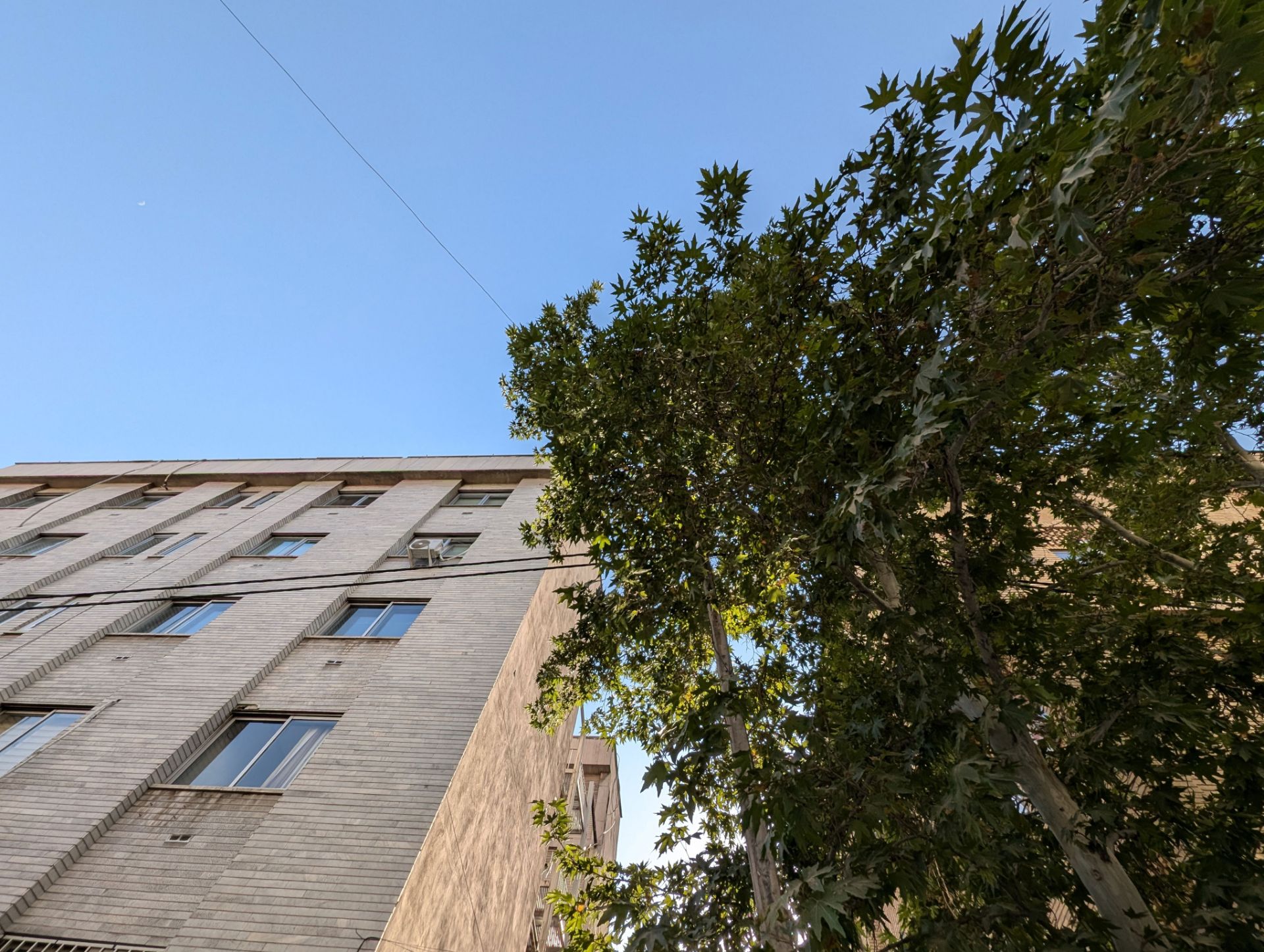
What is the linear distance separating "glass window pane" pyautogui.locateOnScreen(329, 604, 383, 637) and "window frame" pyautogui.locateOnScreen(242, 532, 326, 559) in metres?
2.84

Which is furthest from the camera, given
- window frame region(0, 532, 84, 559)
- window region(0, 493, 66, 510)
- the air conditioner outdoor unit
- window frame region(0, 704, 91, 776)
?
window region(0, 493, 66, 510)

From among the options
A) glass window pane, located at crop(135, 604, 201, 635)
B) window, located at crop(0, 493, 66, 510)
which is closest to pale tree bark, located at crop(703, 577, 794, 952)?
glass window pane, located at crop(135, 604, 201, 635)

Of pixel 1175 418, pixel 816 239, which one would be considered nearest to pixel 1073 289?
pixel 816 239

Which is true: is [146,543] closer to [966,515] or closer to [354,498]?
[354,498]

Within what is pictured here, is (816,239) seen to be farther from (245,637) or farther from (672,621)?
(245,637)

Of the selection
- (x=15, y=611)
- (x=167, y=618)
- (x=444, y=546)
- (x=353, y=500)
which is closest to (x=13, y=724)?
(x=167, y=618)

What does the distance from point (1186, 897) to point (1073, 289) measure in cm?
447

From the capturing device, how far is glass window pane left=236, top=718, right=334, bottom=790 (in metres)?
8.45

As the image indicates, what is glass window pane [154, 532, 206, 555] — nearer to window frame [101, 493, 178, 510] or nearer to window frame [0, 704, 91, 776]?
window frame [101, 493, 178, 510]

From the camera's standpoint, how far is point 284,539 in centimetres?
1519

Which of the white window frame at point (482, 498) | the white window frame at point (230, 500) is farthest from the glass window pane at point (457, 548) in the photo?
the white window frame at point (230, 500)

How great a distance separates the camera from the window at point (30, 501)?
1823 cm

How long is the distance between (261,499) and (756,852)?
18.0m

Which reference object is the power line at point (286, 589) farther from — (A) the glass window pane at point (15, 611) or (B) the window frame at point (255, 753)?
(B) the window frame at point (255, 753)
